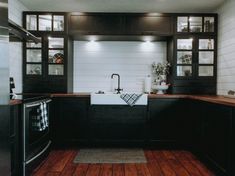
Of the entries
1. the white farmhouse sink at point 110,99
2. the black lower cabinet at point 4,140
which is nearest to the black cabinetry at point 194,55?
the white farmhouse sink at point 110,99

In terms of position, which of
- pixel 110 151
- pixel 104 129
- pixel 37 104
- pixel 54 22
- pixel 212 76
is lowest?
pixel 110 151

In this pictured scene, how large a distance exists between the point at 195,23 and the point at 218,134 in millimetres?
2226

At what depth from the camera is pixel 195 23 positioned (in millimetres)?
4102

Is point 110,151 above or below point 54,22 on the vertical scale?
below

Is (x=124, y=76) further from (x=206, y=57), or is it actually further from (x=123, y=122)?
(x=206, y=57)

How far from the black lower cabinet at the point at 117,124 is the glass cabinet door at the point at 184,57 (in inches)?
38.5

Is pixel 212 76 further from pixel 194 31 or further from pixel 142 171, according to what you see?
pixel 142 171

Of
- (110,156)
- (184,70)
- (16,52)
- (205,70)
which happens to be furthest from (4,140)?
(205,70)

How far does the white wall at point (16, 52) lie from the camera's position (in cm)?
357

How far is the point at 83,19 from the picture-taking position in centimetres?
405

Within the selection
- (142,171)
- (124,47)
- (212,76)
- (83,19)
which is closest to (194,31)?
(212,76)

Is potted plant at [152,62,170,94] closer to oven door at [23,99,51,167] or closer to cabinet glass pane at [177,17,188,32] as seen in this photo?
cabinet glass pane at [177,17,188,32]

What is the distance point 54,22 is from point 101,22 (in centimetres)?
82

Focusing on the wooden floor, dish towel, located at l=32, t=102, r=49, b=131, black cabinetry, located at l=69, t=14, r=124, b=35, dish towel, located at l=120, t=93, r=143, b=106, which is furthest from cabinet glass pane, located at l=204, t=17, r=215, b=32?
dish towel, located at l=32, t=102, r=49, b=131
